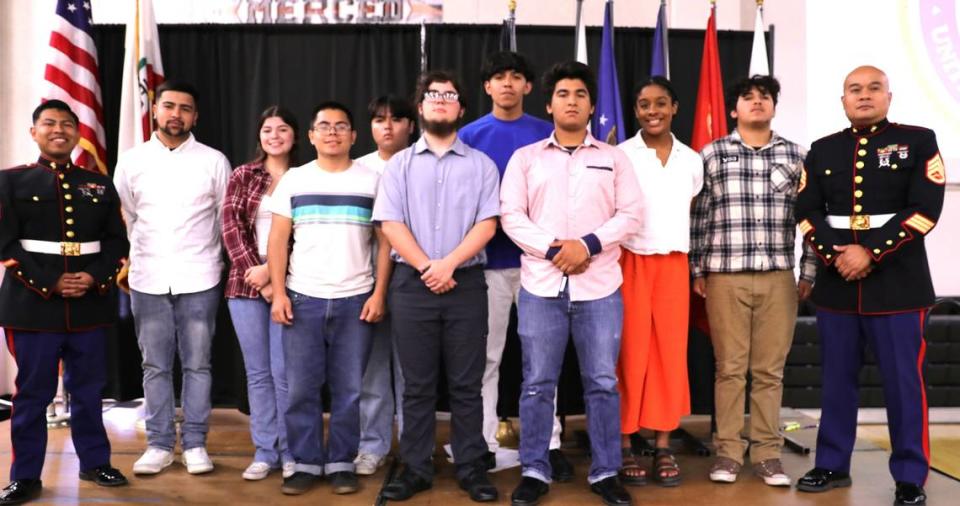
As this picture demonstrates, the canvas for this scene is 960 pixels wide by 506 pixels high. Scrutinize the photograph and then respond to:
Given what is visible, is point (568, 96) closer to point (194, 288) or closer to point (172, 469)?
point (194, 288)

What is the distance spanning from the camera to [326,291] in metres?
3.29

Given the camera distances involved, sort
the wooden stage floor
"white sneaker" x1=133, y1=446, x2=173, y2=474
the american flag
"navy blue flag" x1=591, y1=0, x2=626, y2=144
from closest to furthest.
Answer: the wooden stage floor < "white sneaker" x1=133, y1=446, x2=173, y2=474 < "navy blue flag" x1=591, y1=0, x2=626, y2=144 < the american flag

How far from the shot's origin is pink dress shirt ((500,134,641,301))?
3.18 metres

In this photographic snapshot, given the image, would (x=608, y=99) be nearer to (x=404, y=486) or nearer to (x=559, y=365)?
(x=559, y=365)

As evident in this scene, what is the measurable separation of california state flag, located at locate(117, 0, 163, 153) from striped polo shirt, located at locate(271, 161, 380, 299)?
5.22 feet

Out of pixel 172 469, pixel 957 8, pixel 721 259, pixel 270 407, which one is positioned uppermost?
pixel 957 8

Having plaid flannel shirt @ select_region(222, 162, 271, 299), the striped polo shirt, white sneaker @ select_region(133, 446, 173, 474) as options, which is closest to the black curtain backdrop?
white sneaker @ select_region(133, 446, 173, 474)

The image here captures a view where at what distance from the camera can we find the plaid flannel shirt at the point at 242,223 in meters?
3.50

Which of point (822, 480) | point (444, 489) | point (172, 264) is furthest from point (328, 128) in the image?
point (822, 480)

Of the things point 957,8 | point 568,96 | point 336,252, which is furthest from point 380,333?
point 957,8

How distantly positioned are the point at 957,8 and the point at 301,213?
15.4ft

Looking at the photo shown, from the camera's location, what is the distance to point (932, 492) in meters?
3.38

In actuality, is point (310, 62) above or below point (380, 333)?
above

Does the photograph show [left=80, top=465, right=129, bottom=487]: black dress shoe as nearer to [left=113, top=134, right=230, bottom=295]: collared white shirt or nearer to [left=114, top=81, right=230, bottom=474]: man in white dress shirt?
[left=114, top=81, right=230, bottom=474]: man in white dress shirt
